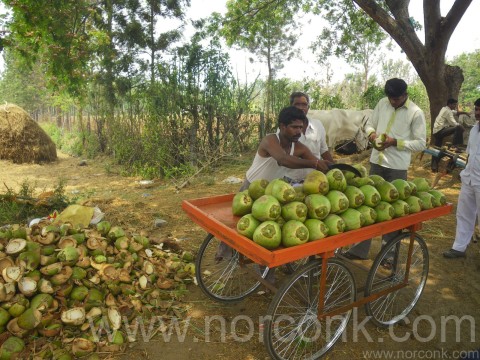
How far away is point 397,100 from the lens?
334 cm

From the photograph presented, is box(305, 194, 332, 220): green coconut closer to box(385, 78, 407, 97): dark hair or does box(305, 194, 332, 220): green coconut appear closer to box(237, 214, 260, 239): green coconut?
box(237, 214, 260, 239): green coconut

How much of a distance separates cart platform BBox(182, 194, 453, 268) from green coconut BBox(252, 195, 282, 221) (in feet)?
0.56

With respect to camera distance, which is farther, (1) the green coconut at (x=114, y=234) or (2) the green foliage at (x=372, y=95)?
(2) the green foliage at (x=372, y=95)

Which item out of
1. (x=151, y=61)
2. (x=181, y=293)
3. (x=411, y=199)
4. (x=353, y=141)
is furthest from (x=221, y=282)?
(x=151, y=61)

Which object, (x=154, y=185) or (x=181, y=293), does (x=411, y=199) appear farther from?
(x=154, y=185)

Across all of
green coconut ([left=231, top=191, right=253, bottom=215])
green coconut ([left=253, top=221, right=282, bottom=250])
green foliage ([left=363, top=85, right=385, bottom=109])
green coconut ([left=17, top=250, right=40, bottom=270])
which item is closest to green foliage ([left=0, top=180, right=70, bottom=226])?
green coconut ([left=17, top=250, right=40, bottom=270])

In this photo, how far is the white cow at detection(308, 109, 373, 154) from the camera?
9.22 metres

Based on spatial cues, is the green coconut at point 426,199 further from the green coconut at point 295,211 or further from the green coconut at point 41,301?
the green coconut at point 41,301

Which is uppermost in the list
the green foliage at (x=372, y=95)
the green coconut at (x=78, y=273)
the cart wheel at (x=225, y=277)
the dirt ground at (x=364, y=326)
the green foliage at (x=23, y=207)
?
the green foliage at (x=372, y=95)

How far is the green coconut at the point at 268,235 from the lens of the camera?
6.00ft

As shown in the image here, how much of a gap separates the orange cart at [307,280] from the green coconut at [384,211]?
0.14 feet

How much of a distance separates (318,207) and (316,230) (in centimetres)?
15

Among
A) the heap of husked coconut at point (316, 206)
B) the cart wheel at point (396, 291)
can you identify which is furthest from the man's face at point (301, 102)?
the cart wheel at point (396, 291)

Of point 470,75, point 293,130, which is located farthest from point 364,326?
point 470,75
